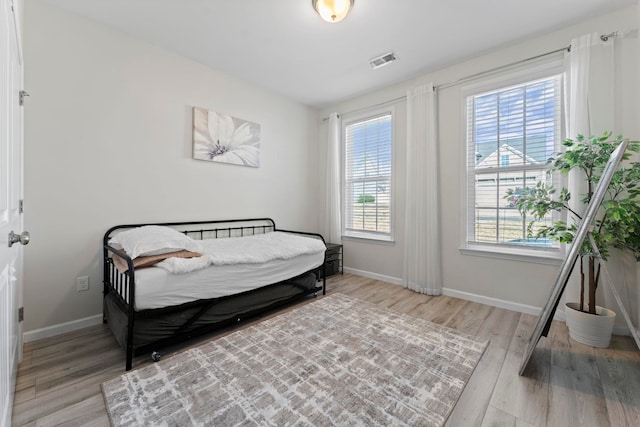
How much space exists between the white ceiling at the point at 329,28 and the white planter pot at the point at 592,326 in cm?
240

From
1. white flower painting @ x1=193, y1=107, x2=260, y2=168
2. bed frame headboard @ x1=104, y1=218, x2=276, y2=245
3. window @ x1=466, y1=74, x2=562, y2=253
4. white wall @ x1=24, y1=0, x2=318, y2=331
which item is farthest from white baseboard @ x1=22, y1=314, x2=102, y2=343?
window @ x1=466, y1=74, x2=562, y2=253

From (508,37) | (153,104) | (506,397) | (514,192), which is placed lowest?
Result: (506,397)

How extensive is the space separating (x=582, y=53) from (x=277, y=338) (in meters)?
3.41

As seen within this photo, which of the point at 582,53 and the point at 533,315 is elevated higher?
the point at 582,53

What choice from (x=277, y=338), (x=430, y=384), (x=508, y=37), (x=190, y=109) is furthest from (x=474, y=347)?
(x=190, y=109)

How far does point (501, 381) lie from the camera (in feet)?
5.12

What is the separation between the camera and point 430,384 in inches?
59.6

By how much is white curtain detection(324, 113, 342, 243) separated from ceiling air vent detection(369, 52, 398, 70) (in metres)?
1.15

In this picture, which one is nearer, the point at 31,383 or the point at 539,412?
the point at 539,412

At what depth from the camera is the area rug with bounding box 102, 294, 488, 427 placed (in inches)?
50.4

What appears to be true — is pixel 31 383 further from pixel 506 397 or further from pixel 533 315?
pixel 533 315

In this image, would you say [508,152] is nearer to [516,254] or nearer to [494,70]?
[494,70]

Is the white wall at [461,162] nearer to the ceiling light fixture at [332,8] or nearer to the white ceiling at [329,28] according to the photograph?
the white ceiling at [329,28]

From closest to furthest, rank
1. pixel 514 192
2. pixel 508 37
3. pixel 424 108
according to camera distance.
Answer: pixel 508 37, pixel 514 192, pixel 424 108
